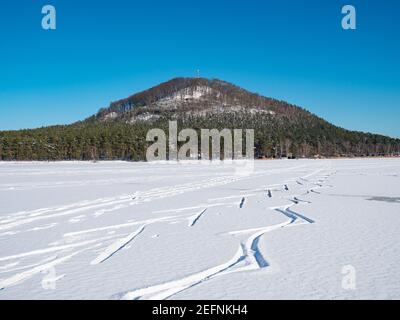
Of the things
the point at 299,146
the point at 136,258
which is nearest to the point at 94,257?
the point at 136,258

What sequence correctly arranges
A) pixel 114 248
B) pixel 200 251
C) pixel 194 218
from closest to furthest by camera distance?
pixel 200 251 < pixel 114 248 < pixel 194 218

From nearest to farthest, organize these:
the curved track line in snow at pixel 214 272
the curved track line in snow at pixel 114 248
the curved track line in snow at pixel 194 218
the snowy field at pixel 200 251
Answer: the curved track line in snow at pixel 214 272 < the snowy field at pixel 200 251 < the curved track line in snow at pixel 114 248 < the curved track line in snow at pixel 194 218

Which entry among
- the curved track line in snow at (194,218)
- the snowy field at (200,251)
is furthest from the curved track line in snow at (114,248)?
the curved track line in snow at (194,218)

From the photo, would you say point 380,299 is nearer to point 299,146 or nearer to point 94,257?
point 94,257

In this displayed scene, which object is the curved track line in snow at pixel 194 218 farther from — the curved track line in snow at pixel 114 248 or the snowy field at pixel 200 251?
the curved track line in snow at pixel 114 248

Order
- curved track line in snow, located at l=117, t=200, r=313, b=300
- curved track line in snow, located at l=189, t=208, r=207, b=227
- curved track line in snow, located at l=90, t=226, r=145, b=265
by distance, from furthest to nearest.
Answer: curved track line in snow, located at l=189, t=208, r=207, b=227 → curved track line in snow, located at l=90, t=226, r=145, b=265 → curved track line in snow, located at l=117, t=200, r=313, b=300

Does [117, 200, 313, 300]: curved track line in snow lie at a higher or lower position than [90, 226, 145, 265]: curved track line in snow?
lower

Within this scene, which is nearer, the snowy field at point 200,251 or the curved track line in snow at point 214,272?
the curved track line in snow at point 214,272

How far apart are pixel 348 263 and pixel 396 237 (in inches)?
109

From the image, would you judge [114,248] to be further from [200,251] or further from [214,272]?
[214,272]

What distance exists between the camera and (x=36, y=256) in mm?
Answer: 7113

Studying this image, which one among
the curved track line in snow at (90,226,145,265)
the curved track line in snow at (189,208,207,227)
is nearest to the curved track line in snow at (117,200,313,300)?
the curved track line in snow at (90,226,145,265)

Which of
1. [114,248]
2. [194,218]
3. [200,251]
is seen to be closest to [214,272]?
[200,251]

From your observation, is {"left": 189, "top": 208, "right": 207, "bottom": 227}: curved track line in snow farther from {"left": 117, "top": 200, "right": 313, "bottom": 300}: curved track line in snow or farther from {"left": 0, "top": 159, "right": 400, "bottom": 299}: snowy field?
{"left": 117, "top": 200, "right": 313, "bottom": 300}: curved track line in snow
